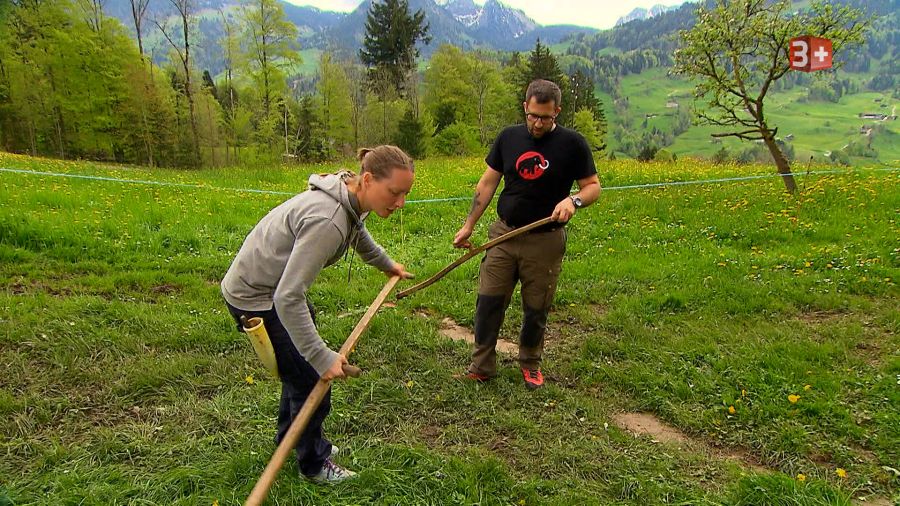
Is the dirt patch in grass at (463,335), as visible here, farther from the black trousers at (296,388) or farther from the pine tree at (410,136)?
the pine tree at (410,136)

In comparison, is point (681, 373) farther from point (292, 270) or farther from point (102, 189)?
point (102, 189)

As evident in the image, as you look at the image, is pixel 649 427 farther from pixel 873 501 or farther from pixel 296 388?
pixel 296 388

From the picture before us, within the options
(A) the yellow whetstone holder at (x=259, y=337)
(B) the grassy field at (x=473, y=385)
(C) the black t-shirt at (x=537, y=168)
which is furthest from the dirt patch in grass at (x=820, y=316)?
(A) the yellow whetstone holder at (x=259, y=337)

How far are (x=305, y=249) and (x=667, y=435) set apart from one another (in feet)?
8.81

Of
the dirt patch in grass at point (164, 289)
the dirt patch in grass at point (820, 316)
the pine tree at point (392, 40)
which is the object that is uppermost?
the pine tree at point (392, 40)

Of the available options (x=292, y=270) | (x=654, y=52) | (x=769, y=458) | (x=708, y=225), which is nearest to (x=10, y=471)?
(x=292, y=270)

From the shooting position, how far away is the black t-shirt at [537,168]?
3.55 meters

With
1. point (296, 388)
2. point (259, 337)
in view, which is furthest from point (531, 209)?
point (259, 337)

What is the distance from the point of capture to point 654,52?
167875 millimetres

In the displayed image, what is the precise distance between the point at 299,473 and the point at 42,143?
36625mm

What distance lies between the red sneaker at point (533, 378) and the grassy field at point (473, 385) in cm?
7

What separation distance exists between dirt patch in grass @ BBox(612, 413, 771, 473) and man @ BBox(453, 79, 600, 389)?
671 millimetres

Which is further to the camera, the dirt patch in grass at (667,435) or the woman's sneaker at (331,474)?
the dirt patch in grass at (667,435)

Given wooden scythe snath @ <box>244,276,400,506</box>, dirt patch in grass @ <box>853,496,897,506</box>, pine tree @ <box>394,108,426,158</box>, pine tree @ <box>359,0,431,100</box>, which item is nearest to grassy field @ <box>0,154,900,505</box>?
dirt patch in grass @ <box>853,496,897,506</box>
